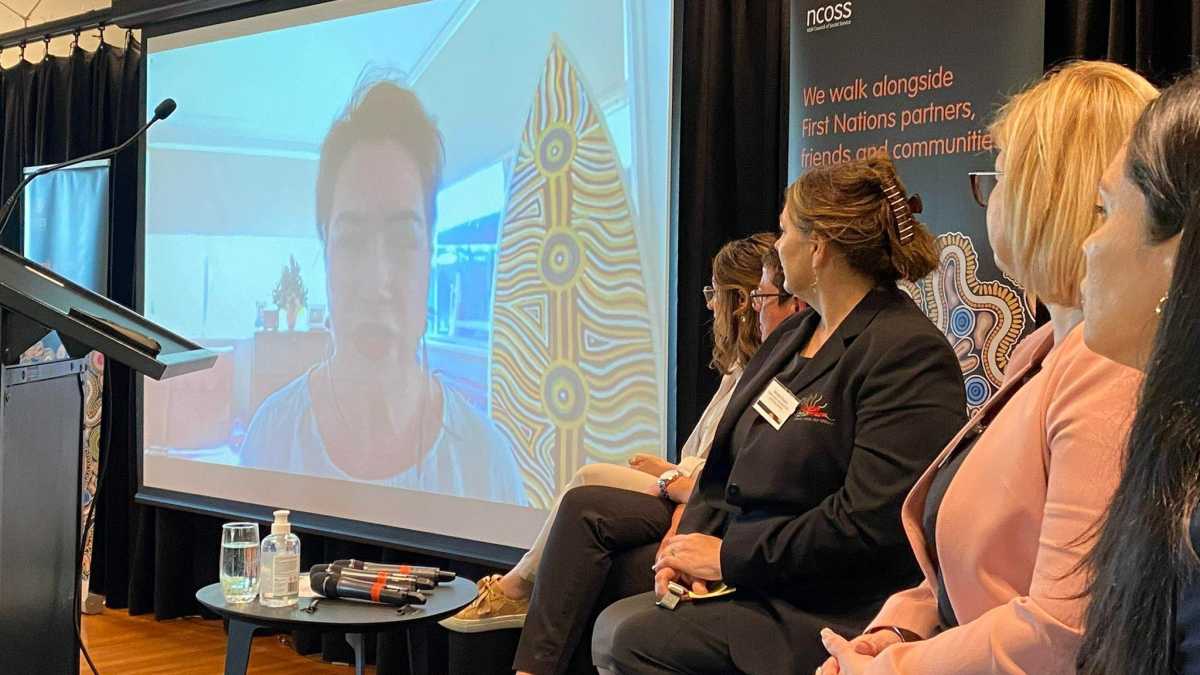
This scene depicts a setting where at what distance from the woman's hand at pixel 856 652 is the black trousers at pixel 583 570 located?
3.02 ft

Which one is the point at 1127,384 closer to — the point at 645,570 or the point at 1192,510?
the point at 1192,510

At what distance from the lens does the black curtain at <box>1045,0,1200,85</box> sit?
2619 millimetres

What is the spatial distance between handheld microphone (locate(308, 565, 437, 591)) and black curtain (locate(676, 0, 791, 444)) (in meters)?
0.99

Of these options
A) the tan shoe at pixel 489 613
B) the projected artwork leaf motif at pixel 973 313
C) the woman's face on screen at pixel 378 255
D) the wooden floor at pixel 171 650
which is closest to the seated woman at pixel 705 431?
the tan shoe at pixel 489 613

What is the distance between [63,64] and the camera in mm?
5398

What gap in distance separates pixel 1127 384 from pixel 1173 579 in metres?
0.65

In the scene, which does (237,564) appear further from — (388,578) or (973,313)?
(973,313)

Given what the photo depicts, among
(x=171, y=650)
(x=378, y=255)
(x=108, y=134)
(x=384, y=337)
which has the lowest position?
(x=171, y=650)

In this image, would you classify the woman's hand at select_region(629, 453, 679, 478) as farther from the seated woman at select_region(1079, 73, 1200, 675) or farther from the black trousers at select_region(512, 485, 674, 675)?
the seated woman at select_region(1079, 73, 1200, 675)

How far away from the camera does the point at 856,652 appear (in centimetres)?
158

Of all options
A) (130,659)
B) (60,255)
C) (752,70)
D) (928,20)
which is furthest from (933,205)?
(60,255)

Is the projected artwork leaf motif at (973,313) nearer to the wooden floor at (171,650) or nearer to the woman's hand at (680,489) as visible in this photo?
the woman's hand at (680,489)

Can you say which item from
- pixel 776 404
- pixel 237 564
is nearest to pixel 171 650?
pixel 237 564

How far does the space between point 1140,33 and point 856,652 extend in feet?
5.57
